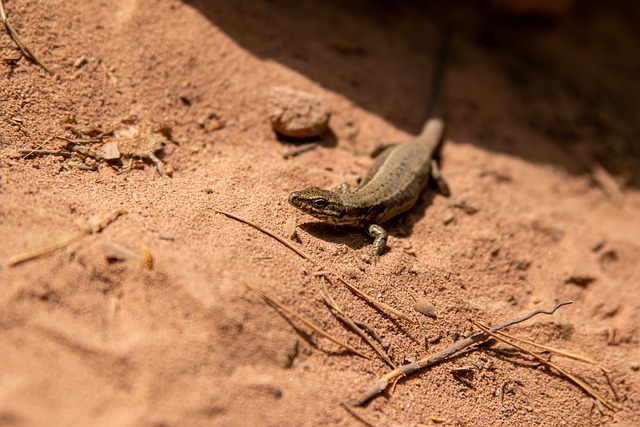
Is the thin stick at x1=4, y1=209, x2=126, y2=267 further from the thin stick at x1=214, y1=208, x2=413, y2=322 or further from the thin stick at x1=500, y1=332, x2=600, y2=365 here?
the thin stick at x1=500, y1=332, x2=600, y2=365

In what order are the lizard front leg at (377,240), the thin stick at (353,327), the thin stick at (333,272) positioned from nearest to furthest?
the thin stick at (353,327), the thin stick at (333,272), the lizard front leg at (377,240)

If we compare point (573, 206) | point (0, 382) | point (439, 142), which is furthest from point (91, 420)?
point (573, 206)

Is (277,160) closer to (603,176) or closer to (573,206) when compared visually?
(573,206)

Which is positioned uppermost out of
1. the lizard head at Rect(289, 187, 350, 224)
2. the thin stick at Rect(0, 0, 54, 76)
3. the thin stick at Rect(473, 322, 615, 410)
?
the thin stick at Rect(0, 0, 54, 76)

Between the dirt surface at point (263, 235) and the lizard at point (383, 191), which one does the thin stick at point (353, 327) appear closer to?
the dirt surface at point (263, 235)

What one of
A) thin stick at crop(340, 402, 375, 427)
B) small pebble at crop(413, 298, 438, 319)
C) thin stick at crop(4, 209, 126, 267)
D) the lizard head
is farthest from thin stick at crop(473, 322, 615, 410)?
thin stick at crop(4, 209, 126, 267)

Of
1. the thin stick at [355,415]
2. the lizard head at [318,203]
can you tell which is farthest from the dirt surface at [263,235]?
the lizard head at [318,203]
